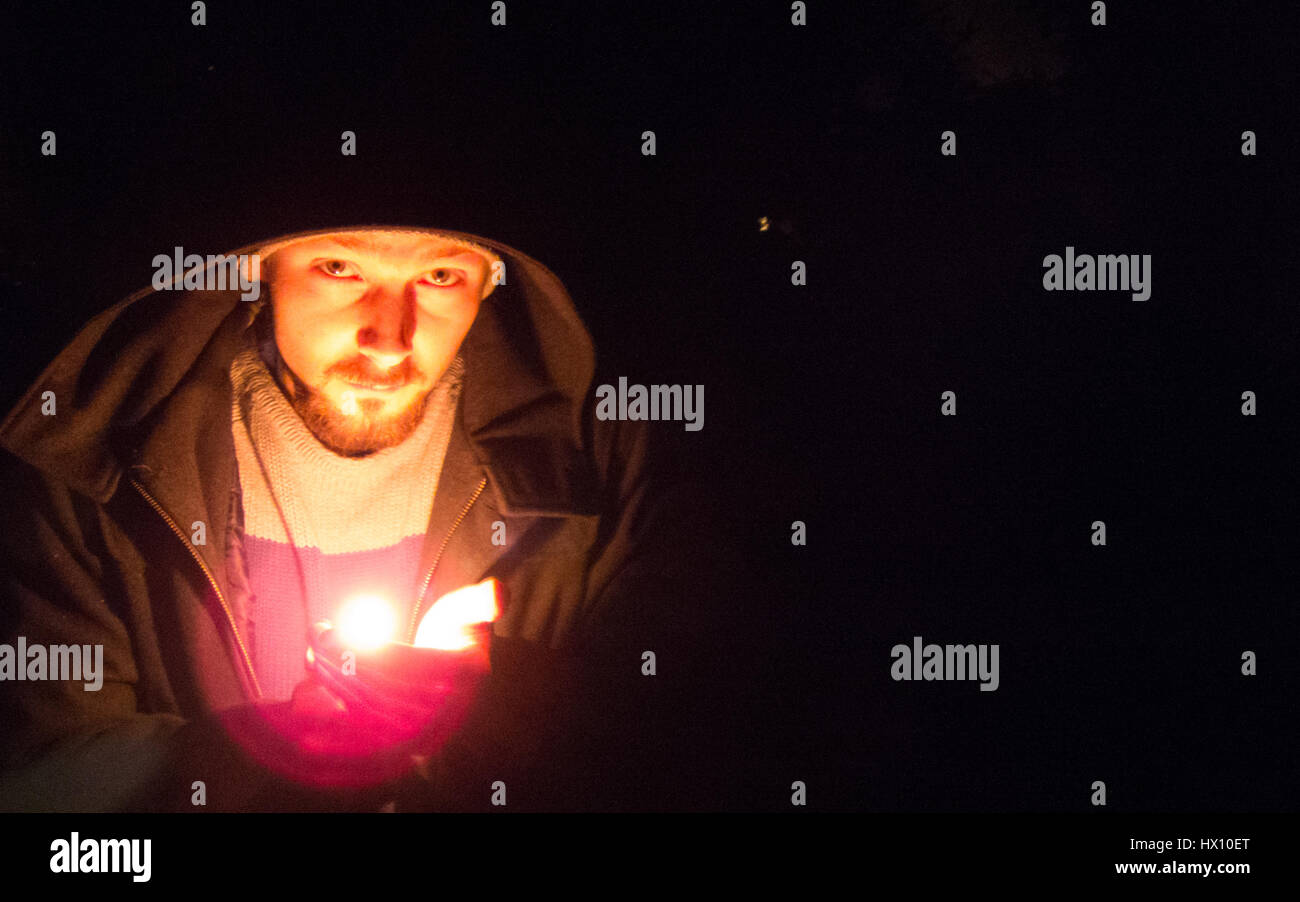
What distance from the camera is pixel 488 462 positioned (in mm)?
2953

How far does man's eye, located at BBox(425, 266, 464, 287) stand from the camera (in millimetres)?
2887

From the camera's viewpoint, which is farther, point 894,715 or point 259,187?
point 894,715

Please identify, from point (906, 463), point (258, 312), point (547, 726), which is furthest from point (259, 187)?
point (906, 463)

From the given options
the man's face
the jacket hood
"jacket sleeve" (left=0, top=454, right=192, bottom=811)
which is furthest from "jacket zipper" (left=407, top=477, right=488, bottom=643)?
"jacket sleeve" (left=0, top=454, right=192, bottom=811)

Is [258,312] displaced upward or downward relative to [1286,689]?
upward

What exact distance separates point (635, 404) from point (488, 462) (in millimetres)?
384

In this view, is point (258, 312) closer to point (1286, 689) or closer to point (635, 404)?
point (635, 404)

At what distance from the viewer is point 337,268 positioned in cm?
284

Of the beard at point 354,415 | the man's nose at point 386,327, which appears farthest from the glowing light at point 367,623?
the man's nose at point 386,327

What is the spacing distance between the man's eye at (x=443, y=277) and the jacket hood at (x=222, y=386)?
0.27 feet

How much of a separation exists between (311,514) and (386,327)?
1.57 ft

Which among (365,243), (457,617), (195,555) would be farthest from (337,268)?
(457,617)

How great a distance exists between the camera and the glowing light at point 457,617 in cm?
289

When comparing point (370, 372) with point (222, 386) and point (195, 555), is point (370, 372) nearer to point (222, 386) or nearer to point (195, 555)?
point (222, 386)
